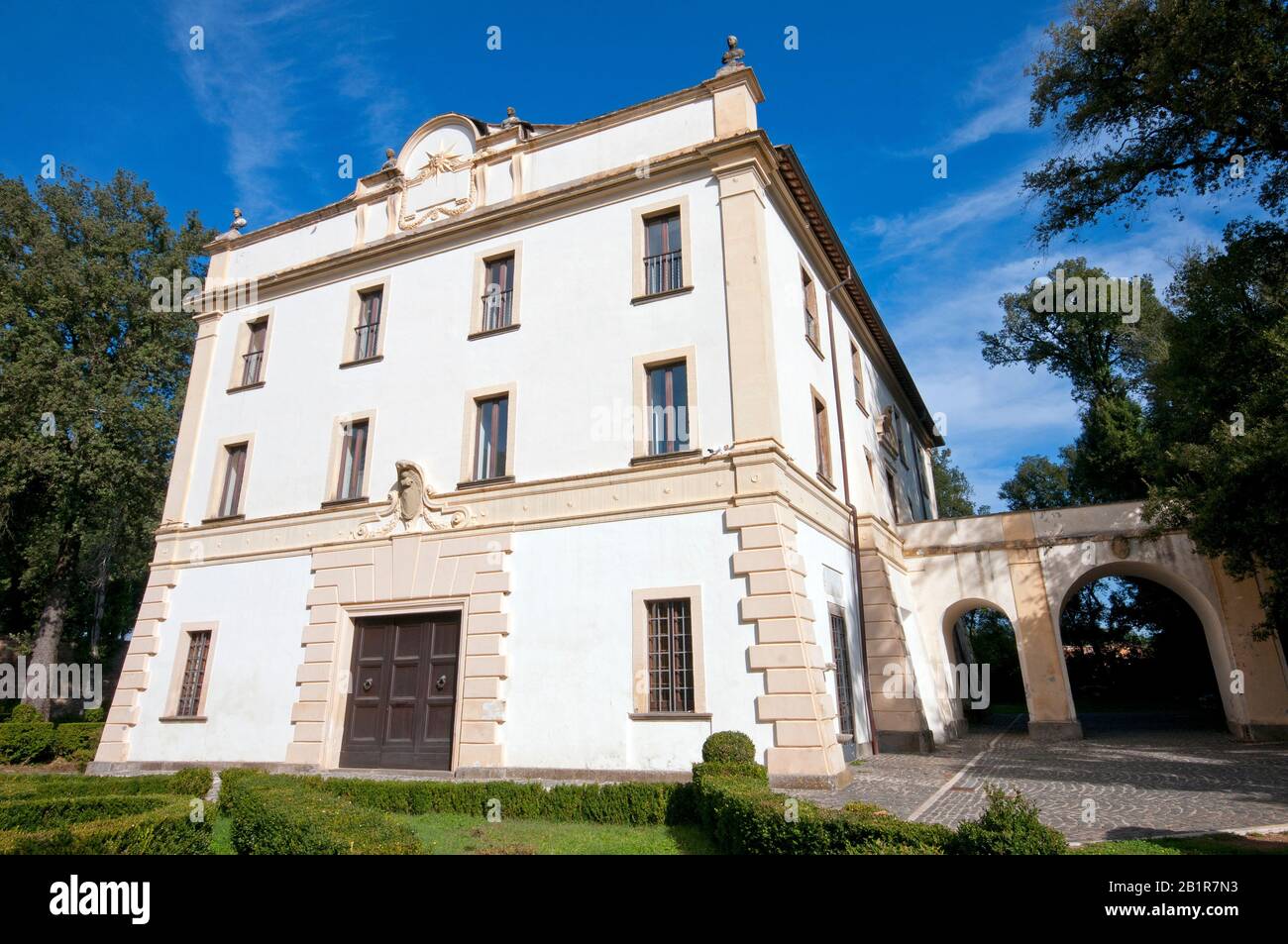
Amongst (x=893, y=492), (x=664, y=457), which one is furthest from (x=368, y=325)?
(x=893, y=492)

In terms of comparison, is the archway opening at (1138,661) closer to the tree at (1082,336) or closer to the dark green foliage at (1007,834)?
the tree at (1082,336)

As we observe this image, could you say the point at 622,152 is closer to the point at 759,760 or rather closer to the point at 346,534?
the point at 346,534

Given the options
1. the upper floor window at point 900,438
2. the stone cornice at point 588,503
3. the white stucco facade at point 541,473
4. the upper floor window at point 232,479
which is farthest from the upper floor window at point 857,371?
the upper floor window at point 232,479

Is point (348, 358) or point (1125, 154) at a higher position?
point (1125, 154)

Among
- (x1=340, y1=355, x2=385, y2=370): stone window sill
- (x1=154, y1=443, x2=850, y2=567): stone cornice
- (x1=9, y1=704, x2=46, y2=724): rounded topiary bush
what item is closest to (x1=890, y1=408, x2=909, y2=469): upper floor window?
(x1=154, y1=443, x2=850, y2=567): stone cornice

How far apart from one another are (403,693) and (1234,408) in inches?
808

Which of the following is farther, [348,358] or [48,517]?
[48,517]

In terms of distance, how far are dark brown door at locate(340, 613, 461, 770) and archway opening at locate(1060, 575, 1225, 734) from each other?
788 inches

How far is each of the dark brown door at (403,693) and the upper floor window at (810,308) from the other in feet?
36.5

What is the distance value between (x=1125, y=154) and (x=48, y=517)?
36.8 m

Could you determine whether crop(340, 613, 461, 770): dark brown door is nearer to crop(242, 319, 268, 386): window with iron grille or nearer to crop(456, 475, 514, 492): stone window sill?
crop(456, 475, 514, 492): stone window sill

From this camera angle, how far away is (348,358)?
18781mm

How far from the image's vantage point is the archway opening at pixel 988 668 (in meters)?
26.5
